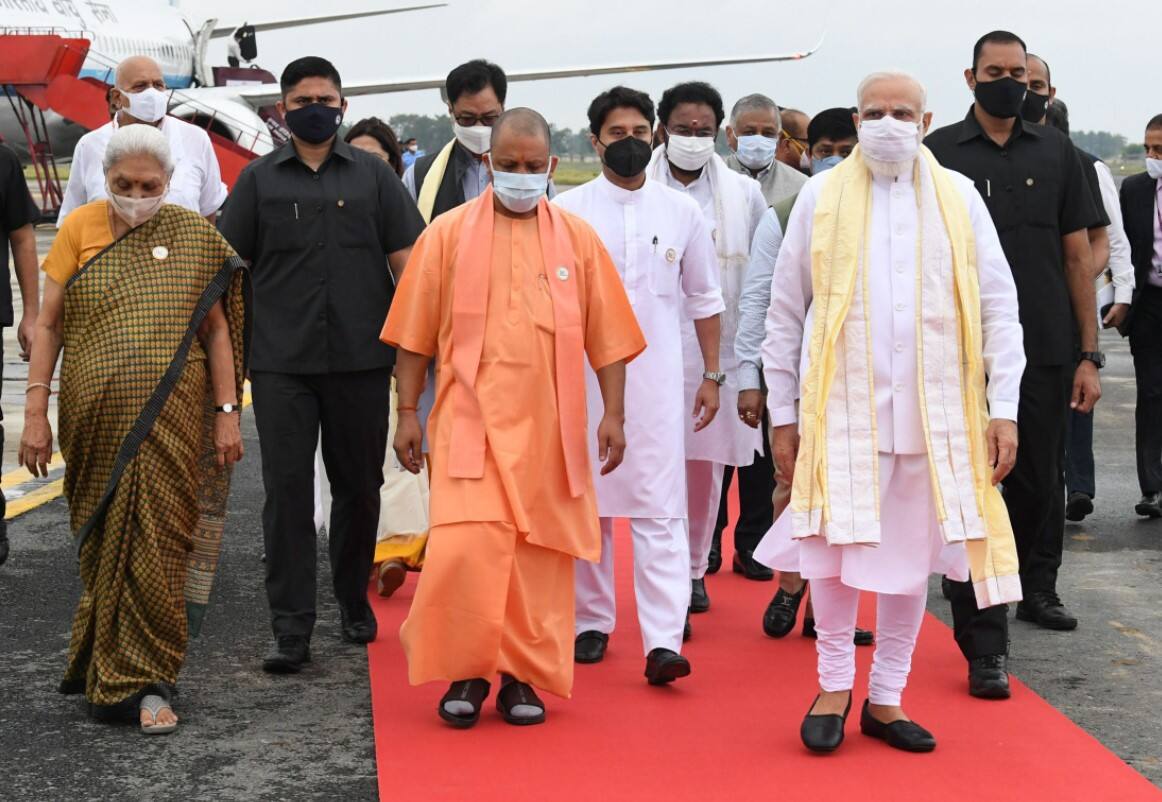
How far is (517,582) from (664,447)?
998 millimetres

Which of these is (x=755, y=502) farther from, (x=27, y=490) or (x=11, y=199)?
(x=27, y=490)

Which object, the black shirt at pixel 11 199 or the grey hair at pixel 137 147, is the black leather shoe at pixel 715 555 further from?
the grey hair at pixel 137 147

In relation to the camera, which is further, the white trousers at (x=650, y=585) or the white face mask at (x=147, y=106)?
the white face mask at (x=147, y=106)

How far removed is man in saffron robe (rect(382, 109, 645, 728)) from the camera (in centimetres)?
529

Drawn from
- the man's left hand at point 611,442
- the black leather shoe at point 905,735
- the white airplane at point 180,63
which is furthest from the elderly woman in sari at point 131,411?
the white airplane at point 180,63

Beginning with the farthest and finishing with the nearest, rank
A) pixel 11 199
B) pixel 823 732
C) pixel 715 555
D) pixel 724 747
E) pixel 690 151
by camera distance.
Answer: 1. pixel 715 555
2. pixel 11 199
3. pixel 690 151
4. pixel 724 747
5. pixel 823 732

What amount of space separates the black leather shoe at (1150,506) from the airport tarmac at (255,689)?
368 millimetres

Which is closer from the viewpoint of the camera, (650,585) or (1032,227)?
(650,585)

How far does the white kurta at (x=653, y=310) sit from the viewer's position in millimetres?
6121

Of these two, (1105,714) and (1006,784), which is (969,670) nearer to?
(1105,714)

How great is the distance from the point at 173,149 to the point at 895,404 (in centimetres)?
408

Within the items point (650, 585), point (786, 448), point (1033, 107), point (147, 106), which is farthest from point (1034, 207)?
point (147, 106)

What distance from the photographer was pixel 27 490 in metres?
9.46

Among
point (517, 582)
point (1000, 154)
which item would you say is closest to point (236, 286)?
point (517, 582)
